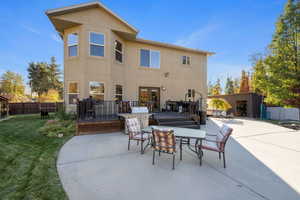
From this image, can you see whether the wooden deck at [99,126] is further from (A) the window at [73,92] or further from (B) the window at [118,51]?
(B) the window at [118,51]

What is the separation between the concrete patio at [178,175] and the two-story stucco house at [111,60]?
5020 mm

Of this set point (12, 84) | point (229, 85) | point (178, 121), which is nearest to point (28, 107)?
point (178, 121)

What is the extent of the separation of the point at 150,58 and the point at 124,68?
239cm

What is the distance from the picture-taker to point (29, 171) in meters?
3.09

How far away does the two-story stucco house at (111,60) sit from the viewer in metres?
8.16

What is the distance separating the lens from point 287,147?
5.12 metres

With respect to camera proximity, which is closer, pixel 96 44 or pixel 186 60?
pixel 96 44

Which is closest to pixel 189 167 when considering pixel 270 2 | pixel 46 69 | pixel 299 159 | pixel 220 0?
pixel 299 159

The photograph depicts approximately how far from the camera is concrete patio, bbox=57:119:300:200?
7.95ft

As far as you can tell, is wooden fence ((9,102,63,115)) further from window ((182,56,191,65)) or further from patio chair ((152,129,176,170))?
patio chair ((152,129,176,170))

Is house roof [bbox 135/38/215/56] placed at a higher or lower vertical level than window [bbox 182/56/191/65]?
higher

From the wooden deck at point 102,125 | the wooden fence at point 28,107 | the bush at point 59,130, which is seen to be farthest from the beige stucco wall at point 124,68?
the wooden fence at point 28,107

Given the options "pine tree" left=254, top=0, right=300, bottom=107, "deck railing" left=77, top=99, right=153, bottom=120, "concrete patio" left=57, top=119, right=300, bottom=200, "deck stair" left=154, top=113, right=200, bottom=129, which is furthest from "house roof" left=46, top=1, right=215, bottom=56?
"pine tree" left=254, top=0, right=300, bottom=107

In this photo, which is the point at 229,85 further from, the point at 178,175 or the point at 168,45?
the point at 178,175
